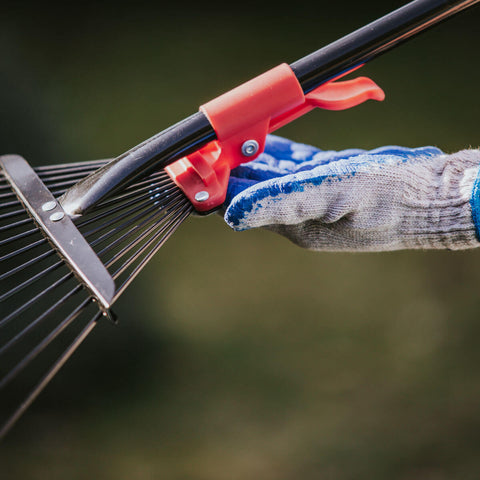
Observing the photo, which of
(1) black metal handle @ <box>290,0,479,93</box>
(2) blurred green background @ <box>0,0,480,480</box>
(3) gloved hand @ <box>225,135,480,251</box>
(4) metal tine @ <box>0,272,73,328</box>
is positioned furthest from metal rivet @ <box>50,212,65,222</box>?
(2) blurred green background @ <box>0,0,480,480</box>

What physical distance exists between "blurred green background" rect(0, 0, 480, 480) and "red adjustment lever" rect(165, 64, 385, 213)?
3.83 ft

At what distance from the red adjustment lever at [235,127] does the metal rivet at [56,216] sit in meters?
0.18

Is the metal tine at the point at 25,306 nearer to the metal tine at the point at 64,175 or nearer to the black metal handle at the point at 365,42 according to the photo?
the metal tine at the point at 64,175

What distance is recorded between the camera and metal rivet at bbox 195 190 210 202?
0.75m

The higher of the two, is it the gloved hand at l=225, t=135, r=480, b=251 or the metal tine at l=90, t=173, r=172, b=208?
the metal tine at l=90, t=173, r=172, b=208

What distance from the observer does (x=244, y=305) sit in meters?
1.95

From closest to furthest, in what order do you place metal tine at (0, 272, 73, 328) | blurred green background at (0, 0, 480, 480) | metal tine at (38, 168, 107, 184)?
metal tine at (0, 272, 73, 328) < metal tine at (38, 168, 107, 184) < blurred green background at (0, 0, 480, 480)

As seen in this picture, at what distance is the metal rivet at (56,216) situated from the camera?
71cm

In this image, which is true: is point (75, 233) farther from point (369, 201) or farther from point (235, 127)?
point (369, 201)

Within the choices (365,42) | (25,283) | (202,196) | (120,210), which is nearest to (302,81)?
(365,42)

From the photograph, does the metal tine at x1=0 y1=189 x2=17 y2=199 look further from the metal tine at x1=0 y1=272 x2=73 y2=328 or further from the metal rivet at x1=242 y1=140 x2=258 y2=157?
the metal rivet at x1=242 y1=140 x2=258 y2=157

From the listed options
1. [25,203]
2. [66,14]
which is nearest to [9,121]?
[66,14]

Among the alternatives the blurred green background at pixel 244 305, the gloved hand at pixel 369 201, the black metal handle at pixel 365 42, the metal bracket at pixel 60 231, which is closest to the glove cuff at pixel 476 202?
the gloved hand at pixel 369 201

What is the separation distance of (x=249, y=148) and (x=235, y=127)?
4cm
